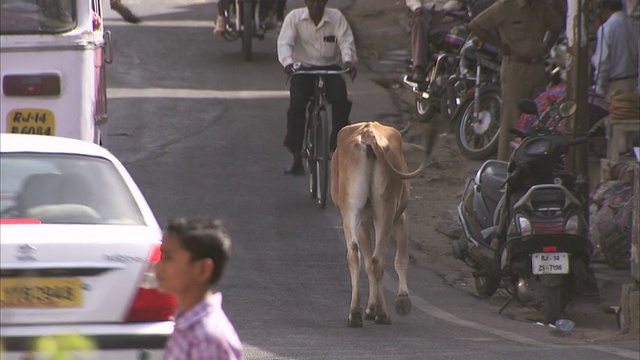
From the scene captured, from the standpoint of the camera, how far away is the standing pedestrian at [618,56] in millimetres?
12641

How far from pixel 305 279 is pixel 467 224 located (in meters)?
1.37

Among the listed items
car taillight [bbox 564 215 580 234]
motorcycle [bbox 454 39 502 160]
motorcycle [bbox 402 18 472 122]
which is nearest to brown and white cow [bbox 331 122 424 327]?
car taillight [bbox 564 215 580 234]

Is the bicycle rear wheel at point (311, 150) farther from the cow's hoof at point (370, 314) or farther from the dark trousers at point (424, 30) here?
the cow's hoof at point (370, 314)

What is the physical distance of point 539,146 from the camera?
31.2 feet

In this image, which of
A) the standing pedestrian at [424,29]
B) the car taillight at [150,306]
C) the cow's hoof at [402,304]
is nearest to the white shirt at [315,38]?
the standing pedestrian at [424,29]

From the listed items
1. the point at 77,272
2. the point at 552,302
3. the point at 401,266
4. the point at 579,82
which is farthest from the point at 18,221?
the point at 579,82

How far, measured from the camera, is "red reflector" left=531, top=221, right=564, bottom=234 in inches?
359

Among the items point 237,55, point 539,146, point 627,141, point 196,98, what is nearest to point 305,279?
point 539,146

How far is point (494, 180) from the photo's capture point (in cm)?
1011

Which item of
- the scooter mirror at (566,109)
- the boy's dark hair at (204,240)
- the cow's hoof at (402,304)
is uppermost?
the boy's dark hair at (204,240)

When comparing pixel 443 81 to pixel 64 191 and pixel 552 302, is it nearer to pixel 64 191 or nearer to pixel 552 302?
pixel 552 302

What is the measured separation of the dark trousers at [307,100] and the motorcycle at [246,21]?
7.40 meters

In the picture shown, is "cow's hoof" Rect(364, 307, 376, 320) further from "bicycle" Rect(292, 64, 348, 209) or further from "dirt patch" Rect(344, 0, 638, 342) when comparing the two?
"bicycle" Rect(292, 64, 348, 209)

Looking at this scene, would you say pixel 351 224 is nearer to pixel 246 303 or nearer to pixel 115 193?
pixel 246 303
